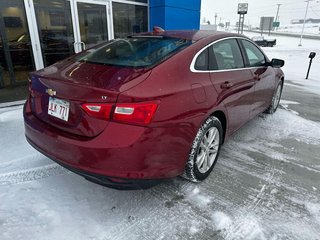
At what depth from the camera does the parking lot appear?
2092 mm

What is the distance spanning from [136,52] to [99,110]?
0.95 metres

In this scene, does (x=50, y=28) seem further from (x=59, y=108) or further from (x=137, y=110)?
(x=137, y=110)

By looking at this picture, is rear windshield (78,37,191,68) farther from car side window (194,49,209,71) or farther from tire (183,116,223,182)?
tire (183,116,223,182)

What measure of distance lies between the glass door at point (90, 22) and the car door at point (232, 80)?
5000mm

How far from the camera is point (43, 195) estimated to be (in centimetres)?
246

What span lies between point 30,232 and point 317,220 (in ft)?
8.00

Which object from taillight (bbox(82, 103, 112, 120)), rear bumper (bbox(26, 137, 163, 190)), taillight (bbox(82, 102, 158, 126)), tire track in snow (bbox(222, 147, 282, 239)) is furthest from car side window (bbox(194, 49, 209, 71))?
tire track in snow (bbox(222, 147, 282, 239))

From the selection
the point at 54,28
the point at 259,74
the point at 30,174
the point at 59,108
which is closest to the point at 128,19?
the point at 54,28

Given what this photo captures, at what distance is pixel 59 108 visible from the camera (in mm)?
2092

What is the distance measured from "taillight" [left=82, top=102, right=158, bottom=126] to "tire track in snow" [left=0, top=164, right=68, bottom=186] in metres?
1.32

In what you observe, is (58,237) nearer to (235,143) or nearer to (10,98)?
(235,143)

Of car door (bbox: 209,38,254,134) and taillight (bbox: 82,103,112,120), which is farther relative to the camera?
car door (bbox: 209,38,254,134)

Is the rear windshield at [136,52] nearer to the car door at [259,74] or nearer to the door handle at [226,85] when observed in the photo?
the door handle at [226,85]

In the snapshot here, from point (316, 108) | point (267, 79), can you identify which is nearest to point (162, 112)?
point (267, 79)
